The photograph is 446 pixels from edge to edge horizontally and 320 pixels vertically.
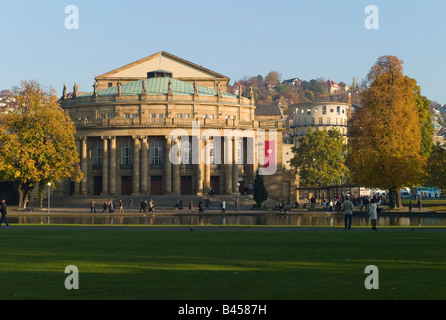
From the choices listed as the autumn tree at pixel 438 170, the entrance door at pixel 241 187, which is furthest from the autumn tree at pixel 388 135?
the entrance door at pixel 241 187

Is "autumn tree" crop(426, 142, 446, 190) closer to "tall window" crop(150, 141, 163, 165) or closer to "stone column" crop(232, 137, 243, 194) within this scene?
"stone column" crop(232, 137, 243, 194)

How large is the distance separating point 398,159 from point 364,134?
5364 mm

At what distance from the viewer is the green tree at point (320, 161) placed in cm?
14388

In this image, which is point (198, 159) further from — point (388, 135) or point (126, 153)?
point (388, 135)

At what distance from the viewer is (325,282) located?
19.2 metres

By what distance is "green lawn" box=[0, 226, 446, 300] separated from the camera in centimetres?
1772

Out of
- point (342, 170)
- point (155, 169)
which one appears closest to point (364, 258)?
point (155, 169)

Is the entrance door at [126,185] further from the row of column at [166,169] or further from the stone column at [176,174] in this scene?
the stone column at [176,174]

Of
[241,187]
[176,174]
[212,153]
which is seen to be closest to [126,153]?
[176,174]

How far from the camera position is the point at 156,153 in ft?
402

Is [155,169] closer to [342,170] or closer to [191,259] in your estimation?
[342,170]

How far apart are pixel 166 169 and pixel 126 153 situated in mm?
7992

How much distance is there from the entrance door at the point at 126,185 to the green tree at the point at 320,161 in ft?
124
